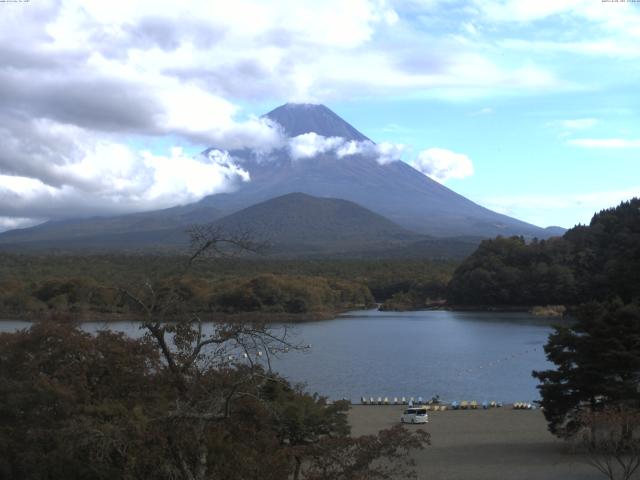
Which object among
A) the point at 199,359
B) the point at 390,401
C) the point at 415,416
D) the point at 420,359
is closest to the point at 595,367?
the point at 415,416

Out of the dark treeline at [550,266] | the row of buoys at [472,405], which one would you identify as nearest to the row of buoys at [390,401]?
the row of buoys at [472,405]

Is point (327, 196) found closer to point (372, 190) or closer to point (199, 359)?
point (372, 190)

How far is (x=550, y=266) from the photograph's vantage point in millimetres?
50844

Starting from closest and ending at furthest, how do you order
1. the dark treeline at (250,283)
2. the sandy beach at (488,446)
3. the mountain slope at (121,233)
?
1. the sandy beach at (488,446)
2. the dark treeline at (250,283)
3. the mountain slope at (121,233)

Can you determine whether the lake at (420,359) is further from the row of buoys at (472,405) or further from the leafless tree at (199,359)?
the leafless tree at (199,359)

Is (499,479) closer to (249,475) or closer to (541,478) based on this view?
(541,478)

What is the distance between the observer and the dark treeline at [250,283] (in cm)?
4166

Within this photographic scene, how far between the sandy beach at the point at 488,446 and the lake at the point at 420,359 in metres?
2.78

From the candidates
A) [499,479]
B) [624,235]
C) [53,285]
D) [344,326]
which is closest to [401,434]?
[499,479]

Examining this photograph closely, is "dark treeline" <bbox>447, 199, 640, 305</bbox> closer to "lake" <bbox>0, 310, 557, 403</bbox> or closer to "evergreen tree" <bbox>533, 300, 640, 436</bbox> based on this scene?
"lake" <bbox>0, 310, 557, 403</bbox>

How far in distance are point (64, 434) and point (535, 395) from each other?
16732 mm

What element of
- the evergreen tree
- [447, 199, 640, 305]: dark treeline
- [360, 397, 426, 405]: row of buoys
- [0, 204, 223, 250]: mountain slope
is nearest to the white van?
[360, 397, 426, 405]: row of buoys

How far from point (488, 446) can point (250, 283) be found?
35323mm

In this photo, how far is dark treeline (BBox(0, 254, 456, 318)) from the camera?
41656mm
